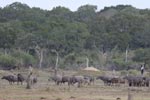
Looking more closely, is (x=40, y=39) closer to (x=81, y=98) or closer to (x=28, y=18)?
(x=28, y=18)

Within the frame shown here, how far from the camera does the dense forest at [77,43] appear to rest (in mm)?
81000

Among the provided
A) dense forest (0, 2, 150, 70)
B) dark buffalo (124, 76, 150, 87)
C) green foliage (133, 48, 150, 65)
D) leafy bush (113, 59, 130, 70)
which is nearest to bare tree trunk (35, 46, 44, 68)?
dense forest (0, 2, 150, 70)

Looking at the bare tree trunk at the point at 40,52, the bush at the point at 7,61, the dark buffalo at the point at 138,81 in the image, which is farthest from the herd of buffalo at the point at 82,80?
the bare tree trunk at the point at 40,52

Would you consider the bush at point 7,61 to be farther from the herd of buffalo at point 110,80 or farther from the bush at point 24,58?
the herd of buffalo at point 110,80

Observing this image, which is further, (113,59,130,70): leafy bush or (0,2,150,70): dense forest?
(0,2,150,70): dense forest

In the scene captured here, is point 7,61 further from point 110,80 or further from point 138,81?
point 138,81

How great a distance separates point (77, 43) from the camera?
288ft

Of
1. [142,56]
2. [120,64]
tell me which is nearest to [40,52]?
[120,64]

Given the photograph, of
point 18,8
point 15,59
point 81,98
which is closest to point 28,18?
point 18,8

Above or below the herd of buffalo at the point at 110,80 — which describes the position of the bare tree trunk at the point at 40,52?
above

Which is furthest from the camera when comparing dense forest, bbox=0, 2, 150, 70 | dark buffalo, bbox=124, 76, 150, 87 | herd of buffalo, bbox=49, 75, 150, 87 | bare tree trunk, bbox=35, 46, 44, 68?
dense forest, bbox=0, 2, 150, 70

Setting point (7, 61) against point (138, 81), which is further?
point (7, 61)

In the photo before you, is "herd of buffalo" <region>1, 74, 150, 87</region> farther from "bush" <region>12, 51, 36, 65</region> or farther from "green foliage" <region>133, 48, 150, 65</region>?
"green foliage" <region>133, 48, 150, 65</region>

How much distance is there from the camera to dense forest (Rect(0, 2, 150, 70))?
8100cm
